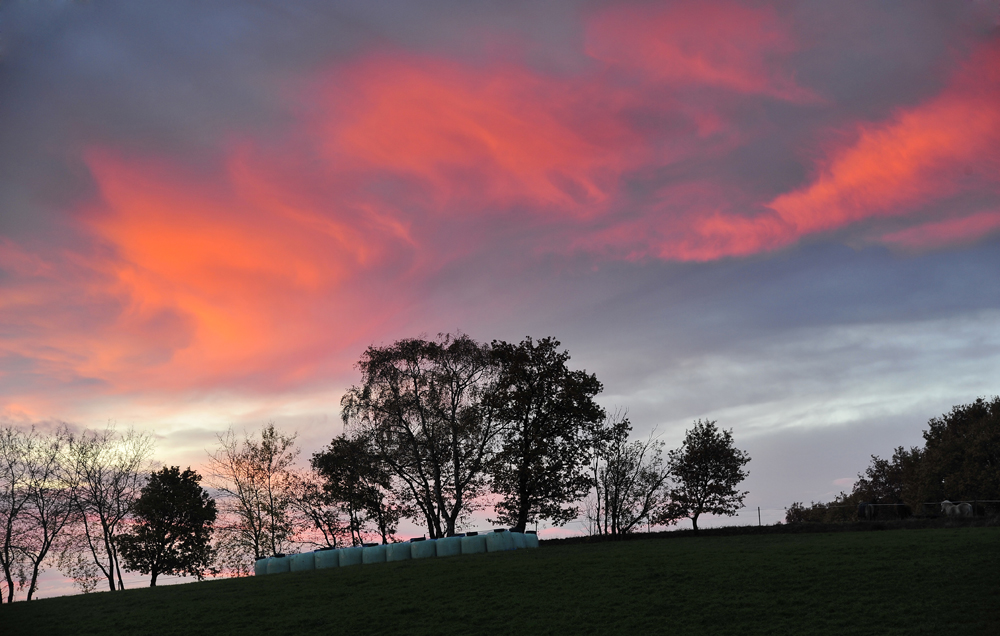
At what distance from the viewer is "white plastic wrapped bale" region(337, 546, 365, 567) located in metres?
45.1

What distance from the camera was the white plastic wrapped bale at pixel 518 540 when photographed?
1736 inches

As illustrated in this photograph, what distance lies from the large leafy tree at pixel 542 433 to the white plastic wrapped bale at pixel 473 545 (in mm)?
9396

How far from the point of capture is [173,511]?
206 feet

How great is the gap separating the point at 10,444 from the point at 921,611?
7391 cm

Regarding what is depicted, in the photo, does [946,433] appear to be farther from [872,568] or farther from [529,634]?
[529,634]

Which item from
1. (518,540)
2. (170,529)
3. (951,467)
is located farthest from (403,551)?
(951,467)

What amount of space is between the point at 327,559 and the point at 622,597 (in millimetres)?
25606

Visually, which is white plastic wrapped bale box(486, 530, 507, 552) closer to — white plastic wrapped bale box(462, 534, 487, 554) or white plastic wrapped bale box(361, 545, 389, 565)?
white plastic wrapped bale box(462, 534, 487, 554)

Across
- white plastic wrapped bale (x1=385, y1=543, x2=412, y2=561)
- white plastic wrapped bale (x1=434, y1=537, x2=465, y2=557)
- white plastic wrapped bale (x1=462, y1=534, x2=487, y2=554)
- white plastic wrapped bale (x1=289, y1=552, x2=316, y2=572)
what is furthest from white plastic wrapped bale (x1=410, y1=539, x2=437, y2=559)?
white plastic wrapped bale (x1=289, y1=552, x2=316, y2=572)

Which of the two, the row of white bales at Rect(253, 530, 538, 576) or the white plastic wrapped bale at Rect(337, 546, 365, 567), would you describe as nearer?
the row of white bales at Rect(253, 530, 538, 576)

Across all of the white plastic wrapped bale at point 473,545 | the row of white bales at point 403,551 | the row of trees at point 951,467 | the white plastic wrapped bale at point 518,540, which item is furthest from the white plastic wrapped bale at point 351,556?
the row of trees at point 951,467

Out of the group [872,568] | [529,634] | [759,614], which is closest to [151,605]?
[529,634]

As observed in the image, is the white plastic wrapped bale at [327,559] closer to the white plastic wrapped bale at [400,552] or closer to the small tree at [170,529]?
the white plastic wrapped bale at [400,552]

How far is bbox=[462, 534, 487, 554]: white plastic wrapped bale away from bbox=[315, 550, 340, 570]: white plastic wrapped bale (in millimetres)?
8571
